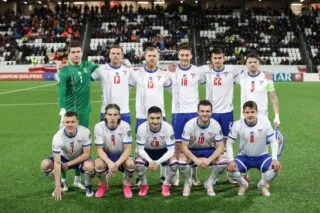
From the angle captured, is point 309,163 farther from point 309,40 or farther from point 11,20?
point 11,20

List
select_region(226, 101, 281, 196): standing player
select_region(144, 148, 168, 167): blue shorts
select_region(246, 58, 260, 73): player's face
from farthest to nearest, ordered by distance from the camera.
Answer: select_region(246, 58, 260, 73): player's face → select_region(144, 148, 168, 167): blue shorts → select_region(226, 101, 281, 196): standing player

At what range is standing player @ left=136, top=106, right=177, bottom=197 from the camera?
541 cm

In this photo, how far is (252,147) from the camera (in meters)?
5.55

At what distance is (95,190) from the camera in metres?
5.65

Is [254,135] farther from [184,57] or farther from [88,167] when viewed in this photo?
[88,167]

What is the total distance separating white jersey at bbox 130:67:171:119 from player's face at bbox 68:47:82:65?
0.78 m

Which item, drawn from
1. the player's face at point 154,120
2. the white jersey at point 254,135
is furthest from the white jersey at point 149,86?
the white jersey at point 254,135

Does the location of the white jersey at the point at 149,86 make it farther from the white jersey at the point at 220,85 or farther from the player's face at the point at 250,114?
the player's face at the point at 250,114

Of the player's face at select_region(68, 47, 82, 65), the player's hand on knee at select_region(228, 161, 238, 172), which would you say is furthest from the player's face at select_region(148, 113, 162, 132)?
the player's face at select_region(68, 47, 82, 65)

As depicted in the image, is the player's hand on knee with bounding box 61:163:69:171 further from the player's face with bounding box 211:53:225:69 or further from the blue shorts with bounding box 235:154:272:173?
the player's face with bounding box 211:53:225:69

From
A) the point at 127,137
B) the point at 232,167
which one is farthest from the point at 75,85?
the point at 232,167

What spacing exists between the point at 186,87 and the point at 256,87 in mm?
943

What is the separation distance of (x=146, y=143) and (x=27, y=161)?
2.61m

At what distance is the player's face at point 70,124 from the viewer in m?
5.30
